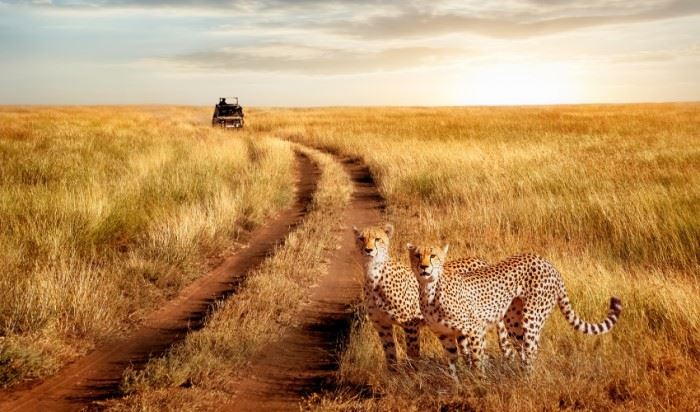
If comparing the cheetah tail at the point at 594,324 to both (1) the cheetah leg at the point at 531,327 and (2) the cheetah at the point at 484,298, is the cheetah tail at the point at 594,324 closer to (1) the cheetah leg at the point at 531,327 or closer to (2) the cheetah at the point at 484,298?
(2) the cheetah at the point at 484,298

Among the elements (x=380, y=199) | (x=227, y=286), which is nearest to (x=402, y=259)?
(x=227, y=286)

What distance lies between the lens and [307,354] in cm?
518

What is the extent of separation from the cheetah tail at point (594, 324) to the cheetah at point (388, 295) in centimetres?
36

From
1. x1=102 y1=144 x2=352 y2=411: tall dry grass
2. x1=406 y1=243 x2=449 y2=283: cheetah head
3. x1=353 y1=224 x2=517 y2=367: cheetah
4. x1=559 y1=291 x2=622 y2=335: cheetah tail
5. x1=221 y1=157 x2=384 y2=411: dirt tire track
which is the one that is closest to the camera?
x1=406 y1=243 x2=449 y2=283: cheetah head

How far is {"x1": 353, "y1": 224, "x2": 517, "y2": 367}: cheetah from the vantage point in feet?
13.7

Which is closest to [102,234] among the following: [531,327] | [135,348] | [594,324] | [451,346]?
[135,348]

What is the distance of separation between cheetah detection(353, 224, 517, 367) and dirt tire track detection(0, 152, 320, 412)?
1898 mm

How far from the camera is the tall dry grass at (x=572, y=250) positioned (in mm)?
3949

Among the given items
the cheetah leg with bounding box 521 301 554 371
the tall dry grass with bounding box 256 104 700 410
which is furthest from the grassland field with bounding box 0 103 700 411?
the cheetah leg with bounding box 521 301 554 371

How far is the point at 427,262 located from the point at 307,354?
1901 mm

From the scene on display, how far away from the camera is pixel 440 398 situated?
13.2ft

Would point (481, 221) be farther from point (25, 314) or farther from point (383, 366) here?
point (25, 314)

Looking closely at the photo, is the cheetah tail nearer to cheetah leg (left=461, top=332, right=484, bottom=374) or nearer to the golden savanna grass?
cheetah leg (left=461, top=332, right=484, bottom=374)

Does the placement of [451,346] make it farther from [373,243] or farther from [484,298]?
[373,243]
